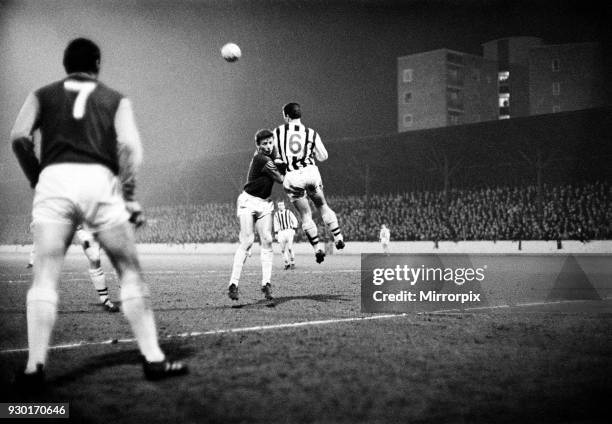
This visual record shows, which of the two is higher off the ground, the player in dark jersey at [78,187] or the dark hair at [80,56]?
the dark hair at [80,56]

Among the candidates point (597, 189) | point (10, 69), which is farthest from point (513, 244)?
point (10, 69)

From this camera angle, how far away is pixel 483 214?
33.2 m

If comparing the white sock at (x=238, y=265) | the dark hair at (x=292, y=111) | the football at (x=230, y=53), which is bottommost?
the white sock at (x=238, y=265)

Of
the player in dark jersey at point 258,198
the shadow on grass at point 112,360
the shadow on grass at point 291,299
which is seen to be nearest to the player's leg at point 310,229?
the shadow on grass at point 291,299

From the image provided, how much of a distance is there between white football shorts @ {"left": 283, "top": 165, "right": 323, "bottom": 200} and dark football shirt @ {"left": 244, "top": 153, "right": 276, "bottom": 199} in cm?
83

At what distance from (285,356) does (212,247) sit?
41.2 m

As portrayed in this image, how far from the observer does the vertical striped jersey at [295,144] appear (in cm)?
959

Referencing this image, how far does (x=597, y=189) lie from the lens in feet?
102

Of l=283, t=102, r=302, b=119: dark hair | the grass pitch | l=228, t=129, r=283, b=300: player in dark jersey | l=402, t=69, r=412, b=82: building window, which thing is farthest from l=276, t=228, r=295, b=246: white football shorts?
l=402, t=69, r=412, b=82: building window

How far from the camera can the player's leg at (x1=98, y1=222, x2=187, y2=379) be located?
3957 millimetres

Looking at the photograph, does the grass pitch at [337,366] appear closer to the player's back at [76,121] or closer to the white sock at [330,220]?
the player's back at [76,121]

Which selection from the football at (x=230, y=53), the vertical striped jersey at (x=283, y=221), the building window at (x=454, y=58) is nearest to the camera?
the football at (x=230, y=53)

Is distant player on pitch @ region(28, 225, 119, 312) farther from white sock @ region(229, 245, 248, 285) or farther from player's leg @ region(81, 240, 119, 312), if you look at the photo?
white sock @ region(229, 245, 248, 285)

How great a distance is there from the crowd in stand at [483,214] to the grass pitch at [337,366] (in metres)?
24.1
